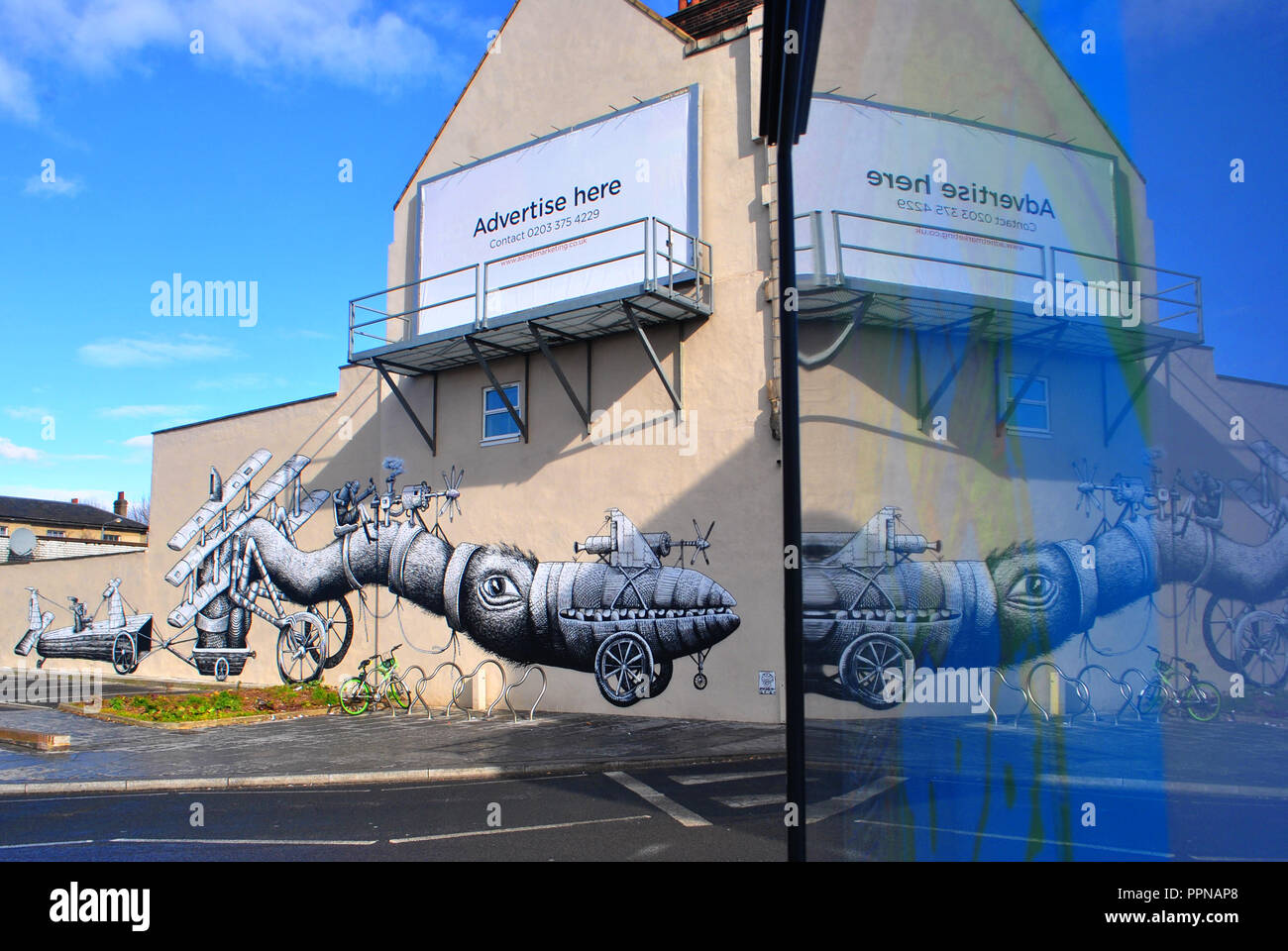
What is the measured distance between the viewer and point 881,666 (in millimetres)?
2115

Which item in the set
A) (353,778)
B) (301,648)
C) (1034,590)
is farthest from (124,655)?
(1034,590)

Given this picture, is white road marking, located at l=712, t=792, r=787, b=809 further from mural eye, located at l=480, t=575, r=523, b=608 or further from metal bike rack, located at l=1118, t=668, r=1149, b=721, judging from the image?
mural eye, located at l=480, t=575, r=523, b=608

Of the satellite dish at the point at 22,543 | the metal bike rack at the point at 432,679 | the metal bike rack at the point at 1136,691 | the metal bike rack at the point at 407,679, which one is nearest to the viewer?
the metal bike rack at the point at 1136,691

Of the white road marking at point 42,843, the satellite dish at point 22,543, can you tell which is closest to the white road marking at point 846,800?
the white road marking at point 42,843

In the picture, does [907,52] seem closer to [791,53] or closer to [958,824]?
[791,53]

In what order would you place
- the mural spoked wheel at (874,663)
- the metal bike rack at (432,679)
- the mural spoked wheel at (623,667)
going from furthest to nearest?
the metal bike rack at (432,679), the mural spoked wheel at (623,667), the mural spoked wheel at (874,663)

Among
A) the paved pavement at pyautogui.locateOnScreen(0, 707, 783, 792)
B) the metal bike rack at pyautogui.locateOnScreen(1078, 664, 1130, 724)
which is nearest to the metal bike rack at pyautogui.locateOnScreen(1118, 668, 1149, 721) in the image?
the metal bike rack at pyautogui.locateOnScreen(1078, 664, 1130, 724)

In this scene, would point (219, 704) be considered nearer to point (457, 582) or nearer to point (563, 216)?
point (457, 582)

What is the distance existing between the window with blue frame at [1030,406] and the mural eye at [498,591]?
48.6 ft

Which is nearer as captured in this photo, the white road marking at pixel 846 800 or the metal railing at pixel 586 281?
the white road marking at pixel 846 800

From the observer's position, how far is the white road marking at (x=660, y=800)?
7402 mm

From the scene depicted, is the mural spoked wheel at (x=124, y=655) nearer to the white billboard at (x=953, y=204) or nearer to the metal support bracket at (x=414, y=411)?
the metal support bracket at (x=414, y=411)
